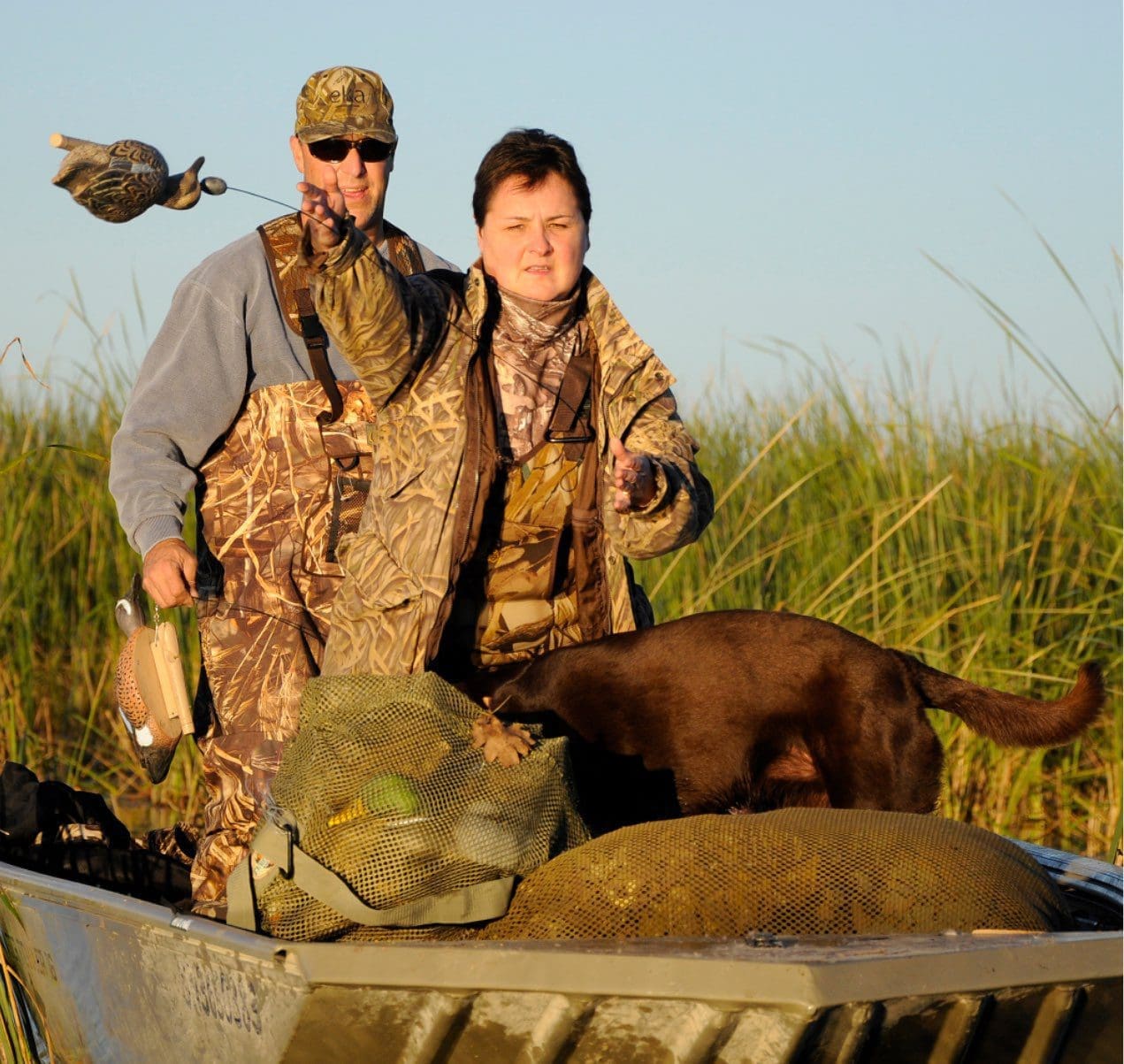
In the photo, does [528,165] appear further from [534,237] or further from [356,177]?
[356,177]

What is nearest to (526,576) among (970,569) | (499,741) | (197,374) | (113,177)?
(499,741)

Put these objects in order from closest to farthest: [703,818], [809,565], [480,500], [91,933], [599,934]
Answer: [599,934]
[703,818]
[91,933]
[480,500]
[809,565]

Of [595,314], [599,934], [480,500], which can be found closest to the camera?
[599,934]

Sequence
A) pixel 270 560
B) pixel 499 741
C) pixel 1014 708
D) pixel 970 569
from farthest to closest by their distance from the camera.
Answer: pixel 970 569, pixel 270 560, pixel 1014 708, pixel 499 741

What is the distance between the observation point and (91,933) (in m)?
3.17

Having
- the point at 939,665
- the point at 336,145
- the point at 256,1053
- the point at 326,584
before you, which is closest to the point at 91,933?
the point at 256,1053

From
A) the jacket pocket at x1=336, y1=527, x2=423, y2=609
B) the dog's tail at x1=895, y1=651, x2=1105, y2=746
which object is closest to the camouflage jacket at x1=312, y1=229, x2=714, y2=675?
the jacket pocket at x1=336, y1=527, x2=423, y2=609

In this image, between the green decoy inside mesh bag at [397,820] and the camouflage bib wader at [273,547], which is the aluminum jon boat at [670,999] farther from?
the camouflage bib wader at [273,547]

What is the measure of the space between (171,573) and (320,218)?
108 cm

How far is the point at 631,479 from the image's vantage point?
130 inches

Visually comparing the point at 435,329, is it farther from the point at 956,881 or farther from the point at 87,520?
the point at 87,520

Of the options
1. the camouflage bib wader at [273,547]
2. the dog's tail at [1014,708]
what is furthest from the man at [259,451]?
the dog's tail at [1014,708]

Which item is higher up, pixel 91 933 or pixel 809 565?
pixel 809 565

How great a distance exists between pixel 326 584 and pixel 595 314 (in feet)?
3.42
